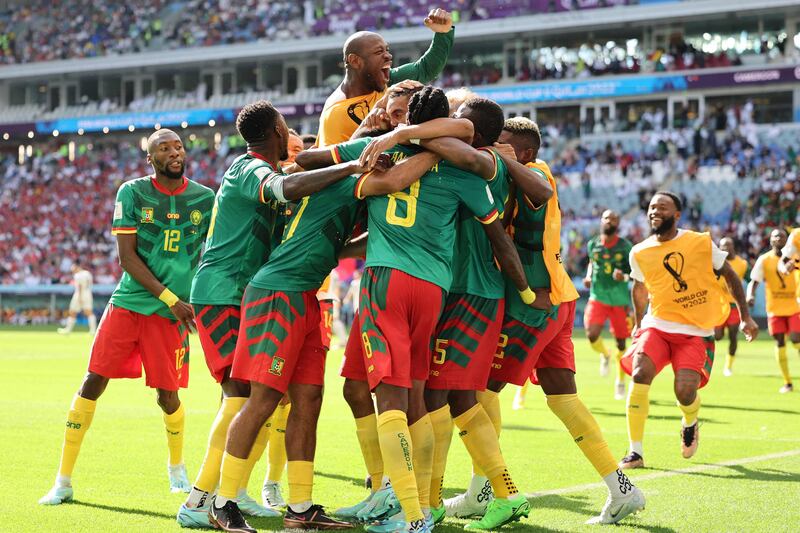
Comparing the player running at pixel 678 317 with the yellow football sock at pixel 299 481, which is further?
the player running at pixel 678 317

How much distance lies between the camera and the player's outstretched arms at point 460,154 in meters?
5.75

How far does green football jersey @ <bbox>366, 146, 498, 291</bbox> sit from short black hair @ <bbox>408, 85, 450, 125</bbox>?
188 mm

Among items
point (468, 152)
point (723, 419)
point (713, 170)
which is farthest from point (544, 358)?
point (713, 170)

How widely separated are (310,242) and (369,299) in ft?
1.89

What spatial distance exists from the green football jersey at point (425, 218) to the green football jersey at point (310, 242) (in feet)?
0.86

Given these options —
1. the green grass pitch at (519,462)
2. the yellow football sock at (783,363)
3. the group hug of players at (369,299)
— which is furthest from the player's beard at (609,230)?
the group hug of players at (369,299)

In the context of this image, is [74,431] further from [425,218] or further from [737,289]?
[737,289]

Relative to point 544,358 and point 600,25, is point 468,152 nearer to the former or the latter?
point 544,358

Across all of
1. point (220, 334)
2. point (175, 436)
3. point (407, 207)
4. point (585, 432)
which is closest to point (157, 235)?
point (220, 334)

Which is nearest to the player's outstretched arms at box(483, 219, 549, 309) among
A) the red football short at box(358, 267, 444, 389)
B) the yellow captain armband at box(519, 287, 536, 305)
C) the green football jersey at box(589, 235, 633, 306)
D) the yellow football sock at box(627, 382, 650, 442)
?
the yellow captain armband at box(519, 287, 536, 305)

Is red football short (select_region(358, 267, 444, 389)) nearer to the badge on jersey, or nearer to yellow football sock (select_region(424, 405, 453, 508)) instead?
yellow football sock (select_region(424, 405, 453, 508))

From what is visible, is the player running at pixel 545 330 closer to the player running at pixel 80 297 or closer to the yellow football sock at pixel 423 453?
the yellow football sock at pixel 423 453

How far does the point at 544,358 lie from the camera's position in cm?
693

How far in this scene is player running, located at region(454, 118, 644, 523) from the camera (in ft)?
21.4
